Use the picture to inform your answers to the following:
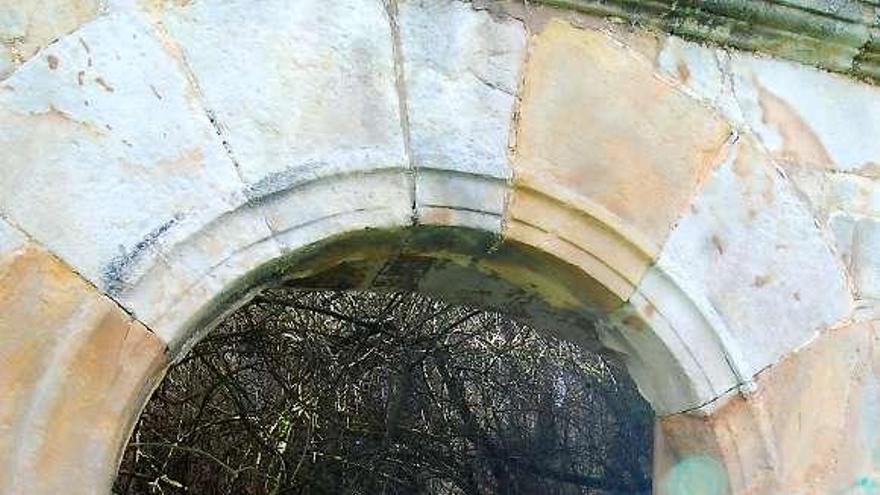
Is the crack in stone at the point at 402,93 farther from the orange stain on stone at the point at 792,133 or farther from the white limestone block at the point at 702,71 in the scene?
the orange stain on stone at the point at 792,133

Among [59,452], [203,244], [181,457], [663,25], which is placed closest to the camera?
[59,452]

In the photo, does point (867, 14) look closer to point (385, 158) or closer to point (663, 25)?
point (663, 25)

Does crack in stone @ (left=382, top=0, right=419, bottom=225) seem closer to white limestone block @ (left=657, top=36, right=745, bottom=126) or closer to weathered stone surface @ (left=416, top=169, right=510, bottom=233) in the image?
weathered stone surface @ (left=416, top=169, right=510, bottom=233)

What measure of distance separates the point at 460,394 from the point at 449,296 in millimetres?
4279

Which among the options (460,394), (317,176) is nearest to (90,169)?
(317,176)

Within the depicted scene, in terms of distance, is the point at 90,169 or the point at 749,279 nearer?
the point at 90,169

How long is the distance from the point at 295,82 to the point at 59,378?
0.72 meters

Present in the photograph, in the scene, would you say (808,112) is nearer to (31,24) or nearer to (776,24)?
(776,24)

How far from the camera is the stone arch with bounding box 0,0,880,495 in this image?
2180mm

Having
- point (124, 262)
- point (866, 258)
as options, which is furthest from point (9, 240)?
point (866, 258)

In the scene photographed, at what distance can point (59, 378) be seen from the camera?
7.06ft

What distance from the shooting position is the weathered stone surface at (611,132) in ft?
8.50

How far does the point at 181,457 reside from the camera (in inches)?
256

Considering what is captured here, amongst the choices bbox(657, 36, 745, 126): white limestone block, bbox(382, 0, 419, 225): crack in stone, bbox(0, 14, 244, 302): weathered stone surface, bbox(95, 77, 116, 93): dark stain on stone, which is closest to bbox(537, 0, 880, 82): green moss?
bbox(657, 36, 745, 126): white limestone block
